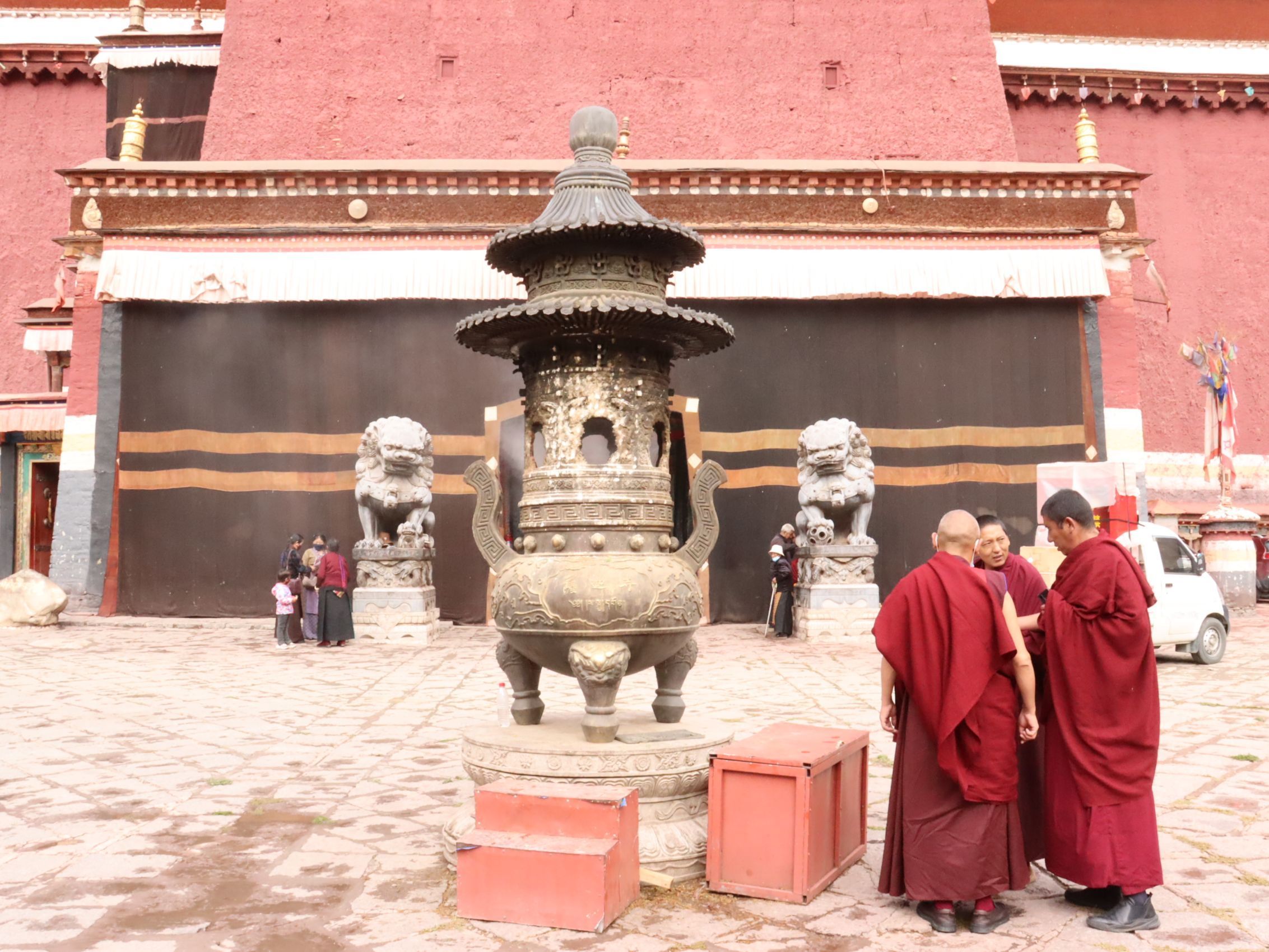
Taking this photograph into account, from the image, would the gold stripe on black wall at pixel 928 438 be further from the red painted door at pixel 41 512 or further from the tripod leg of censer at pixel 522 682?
the red painted door at pixel 41 512

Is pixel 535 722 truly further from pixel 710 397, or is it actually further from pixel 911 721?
pixel 710 397

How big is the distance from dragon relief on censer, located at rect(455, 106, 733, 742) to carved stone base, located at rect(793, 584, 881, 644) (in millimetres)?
7247

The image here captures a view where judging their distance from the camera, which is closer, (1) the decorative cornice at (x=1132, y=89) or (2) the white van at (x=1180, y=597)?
(2) the white van at (x=1180, y=597)

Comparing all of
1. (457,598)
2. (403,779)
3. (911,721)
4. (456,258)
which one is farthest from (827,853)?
(456,258)

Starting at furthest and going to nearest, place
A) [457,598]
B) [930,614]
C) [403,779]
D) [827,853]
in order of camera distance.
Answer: [457,598], [403,779], [827,853], [930,614]

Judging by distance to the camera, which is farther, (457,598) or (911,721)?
(457,598)

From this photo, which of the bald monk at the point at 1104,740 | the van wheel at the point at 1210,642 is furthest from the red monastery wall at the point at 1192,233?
the bald monk at the point at 1104,740

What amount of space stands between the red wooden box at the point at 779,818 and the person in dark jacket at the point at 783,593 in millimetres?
8271

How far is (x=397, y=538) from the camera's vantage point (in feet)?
40.7

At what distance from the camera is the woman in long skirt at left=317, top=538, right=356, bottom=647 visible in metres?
11.5

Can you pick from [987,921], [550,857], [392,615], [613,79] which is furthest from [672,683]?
[613,79]

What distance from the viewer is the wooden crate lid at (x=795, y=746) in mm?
3900

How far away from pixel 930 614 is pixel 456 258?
11.4m

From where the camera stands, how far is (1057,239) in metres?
14.5
